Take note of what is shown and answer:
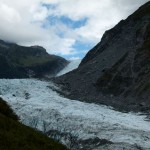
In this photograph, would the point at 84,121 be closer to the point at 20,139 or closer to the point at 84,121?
the point at 84,121

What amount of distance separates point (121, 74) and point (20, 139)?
75226mm

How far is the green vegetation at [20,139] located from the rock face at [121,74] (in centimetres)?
5027

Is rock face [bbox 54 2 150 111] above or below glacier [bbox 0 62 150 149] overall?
above

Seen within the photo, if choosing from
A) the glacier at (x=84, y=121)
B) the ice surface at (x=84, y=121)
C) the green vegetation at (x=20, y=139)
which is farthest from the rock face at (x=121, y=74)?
the green vegetation at (x=20, y=139)

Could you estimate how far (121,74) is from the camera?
285ft

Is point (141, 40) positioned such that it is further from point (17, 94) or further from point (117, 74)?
point (17, 94)

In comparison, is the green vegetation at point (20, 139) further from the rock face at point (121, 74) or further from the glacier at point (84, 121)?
the rock face at point (121, 74)

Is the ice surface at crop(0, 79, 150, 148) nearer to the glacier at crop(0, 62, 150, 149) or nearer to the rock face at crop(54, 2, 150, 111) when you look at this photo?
the glacier at crop(0, 62, 150, 149)

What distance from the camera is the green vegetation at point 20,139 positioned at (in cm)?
1176

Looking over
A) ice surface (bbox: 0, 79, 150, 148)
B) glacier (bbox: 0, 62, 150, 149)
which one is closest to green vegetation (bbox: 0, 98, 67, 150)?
glacier (bbox: 0, 62, 150, 149)

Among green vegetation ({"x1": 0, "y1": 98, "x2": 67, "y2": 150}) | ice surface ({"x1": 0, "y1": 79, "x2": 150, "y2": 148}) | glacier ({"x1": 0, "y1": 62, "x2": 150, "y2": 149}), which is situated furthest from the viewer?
ice surface ({"x1": 0, "y1": 79, "x2": 150, "y2": 148})

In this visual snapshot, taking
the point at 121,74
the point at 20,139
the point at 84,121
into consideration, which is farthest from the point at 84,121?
the point at 121,74

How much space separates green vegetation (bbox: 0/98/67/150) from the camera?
38.6 feet

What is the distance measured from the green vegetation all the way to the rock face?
5027 centimetres
